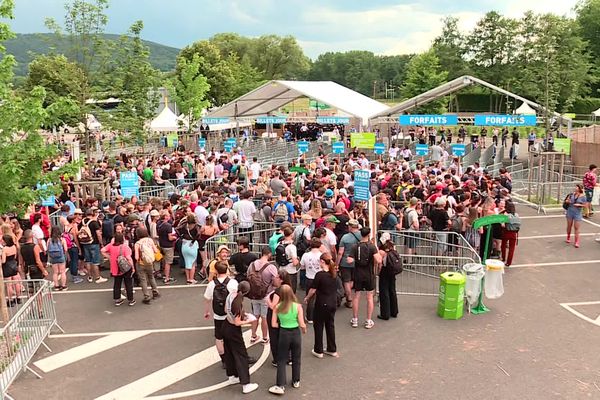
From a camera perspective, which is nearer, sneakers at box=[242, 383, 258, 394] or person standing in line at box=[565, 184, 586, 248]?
sneakers at box=[242, 383, 258, 394]

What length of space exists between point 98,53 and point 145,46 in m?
1.85

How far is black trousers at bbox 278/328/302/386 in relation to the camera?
6992 mm

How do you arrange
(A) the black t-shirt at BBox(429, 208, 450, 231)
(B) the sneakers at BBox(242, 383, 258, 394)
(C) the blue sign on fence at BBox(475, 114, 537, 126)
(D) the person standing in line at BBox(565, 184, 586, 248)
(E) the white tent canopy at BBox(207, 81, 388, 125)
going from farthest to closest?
(E) the white tent canopy at BBox(207, 81, 388, 125) < (C) the blue sign on fence at BBox(475, 114, 537, 126) < (D) the person standing in line at BBox(565, 184, 586, 248) < (A) the black t-shirt at BBox(429, 208, 450, 231) < (B) the sneakers at BBox(242, 383, 258, 394)

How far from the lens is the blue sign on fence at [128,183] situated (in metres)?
15.3

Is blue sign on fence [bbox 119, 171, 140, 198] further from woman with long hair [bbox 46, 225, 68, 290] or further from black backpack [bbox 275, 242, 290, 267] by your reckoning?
black backpack [bbox 275, 242, 290, 267]

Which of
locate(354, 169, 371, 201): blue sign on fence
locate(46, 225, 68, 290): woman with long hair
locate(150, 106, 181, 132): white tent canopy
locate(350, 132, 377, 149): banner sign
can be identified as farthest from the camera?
locate(150, 106, 181, 132): white tent canopy

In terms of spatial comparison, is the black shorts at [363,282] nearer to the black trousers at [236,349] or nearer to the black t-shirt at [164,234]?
the black trousers at [236,349]

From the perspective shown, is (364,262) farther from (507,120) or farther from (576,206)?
(507,120)

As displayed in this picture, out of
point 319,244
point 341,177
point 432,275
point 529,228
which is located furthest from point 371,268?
point 529,228

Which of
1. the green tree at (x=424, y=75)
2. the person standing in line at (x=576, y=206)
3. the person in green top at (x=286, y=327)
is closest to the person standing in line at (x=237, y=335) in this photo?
the person in green top at (x=286, y=327)

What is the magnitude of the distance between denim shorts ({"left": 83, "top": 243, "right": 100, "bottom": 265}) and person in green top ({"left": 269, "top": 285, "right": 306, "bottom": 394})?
6286 millimetres

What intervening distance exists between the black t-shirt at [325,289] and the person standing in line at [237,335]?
1210 mm

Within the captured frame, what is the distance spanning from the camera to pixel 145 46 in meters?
17.3

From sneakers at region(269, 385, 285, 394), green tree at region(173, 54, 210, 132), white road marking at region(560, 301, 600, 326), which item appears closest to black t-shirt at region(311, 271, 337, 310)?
sneakers at region(269, 385, 285, 394)
